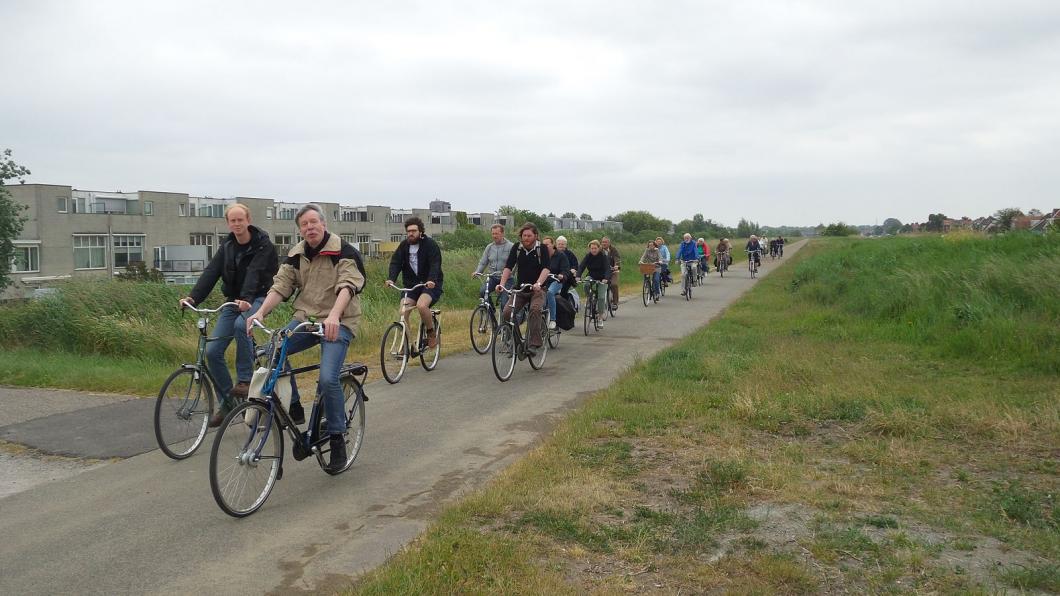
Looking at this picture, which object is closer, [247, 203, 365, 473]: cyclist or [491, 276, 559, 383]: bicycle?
[247, 203, 365, 473]: cyclist

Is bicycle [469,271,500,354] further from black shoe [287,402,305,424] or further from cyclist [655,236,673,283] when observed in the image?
cyclist [655,236,673,283]

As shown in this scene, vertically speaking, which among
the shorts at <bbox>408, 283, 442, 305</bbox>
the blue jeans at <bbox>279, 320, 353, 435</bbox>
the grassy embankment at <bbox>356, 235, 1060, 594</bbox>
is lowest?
the grassy embankment at <bbox>356, 235, 1060, 594</bbox>

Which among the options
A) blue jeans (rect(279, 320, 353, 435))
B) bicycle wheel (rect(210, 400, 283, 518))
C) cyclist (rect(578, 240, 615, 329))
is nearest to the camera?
bicycle wheel (rect(210, 400, 283, 518))

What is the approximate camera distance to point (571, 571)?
4.02m

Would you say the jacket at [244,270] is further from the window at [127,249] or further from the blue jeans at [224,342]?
the window at [127,249]

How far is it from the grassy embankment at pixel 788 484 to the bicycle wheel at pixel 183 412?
2804mm

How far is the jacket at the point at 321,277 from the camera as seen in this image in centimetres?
580

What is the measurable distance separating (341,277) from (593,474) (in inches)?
88.9

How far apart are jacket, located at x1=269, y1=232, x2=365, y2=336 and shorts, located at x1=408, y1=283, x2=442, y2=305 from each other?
389 centimetres

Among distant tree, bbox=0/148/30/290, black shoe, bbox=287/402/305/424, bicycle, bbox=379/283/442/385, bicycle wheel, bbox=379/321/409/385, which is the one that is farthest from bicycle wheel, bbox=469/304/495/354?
distant tree, bbox=0/148/30/290

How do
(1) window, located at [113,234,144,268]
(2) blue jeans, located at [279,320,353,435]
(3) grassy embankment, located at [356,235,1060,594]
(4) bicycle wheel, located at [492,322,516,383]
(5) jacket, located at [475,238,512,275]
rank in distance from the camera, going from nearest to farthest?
(3) grassy embankment, located at [356,235,1060,594] < (2) blue jeans, located at [279,320,353,435] < (4) bicycle wheel, located at [492,322,516,383] < (5) jacket, located at [475,238,512,275] < (1) window, located at [113,234,144,268]

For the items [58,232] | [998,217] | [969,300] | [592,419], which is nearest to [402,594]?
[592,419]

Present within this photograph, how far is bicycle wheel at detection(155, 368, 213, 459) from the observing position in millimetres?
6328

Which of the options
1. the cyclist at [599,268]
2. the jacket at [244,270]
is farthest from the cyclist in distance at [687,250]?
the jacket at [244,270]
